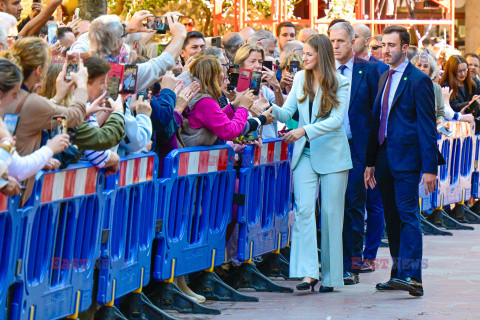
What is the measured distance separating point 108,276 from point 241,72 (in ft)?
8.35

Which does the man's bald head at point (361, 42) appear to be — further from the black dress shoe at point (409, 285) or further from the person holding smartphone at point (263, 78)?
the black dress shoe at point (409, 285)

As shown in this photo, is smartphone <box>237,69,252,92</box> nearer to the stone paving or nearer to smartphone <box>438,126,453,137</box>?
the stone paving

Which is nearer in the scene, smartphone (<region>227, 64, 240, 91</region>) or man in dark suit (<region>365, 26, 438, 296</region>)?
man in dark suit (<region>365, 26, 438, 296</region>)

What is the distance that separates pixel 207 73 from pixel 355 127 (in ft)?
5.72

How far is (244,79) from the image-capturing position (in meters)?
8.95

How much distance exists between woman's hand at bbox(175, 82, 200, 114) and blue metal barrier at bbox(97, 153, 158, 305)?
0.74 meters

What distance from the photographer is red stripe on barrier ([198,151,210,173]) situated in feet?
27.4

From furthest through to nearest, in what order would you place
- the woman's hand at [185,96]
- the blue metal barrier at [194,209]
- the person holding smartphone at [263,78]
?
the person holding smartphone at [263,78], the woman's hand at [185,96], the blue metal barrier at [194,209]

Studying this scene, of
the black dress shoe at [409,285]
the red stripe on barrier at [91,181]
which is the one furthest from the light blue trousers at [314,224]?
the red stripe on barrier at [91,181]

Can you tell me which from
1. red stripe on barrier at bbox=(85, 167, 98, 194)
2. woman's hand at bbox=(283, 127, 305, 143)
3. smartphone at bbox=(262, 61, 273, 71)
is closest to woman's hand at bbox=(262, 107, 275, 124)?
woman's hand at bbox=(283, 127, 305, 143)

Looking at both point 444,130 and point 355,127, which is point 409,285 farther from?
point 444,130

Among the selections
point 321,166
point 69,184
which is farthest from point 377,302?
point 69,184

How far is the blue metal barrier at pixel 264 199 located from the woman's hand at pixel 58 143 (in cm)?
329

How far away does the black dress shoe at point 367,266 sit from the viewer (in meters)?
10.2
